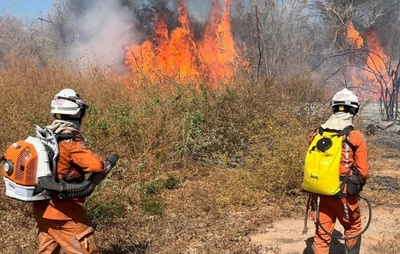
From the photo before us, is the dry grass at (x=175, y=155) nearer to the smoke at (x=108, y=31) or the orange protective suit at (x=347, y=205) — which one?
the orange protective suit at (x=347, y=205)

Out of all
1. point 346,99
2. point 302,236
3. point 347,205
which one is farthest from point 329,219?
point 302,236

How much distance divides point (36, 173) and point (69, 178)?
0.89 feet

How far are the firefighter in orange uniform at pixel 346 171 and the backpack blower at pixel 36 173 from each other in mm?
2224

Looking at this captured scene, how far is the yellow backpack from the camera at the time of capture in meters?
4.02

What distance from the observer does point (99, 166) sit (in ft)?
11.4

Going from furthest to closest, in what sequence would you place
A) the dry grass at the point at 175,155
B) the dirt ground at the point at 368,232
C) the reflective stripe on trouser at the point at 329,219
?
the dry grass at the point at 175,155 → the dirt ground at the point at 368,232 → the reflective stripe on trouser at the point at 329,219

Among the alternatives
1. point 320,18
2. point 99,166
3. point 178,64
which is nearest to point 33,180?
point 99,166

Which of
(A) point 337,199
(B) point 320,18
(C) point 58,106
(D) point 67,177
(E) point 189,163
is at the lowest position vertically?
(E) point 189,163

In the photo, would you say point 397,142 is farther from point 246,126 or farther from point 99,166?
point 99,166

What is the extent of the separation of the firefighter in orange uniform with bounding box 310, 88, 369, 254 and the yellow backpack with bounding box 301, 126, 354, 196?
0.07 meters

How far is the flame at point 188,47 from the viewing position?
19156mm

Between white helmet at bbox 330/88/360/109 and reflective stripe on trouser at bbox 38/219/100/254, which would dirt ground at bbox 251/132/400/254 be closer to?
white helmet at bbox 330/88/360/109

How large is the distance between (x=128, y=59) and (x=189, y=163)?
450 inches

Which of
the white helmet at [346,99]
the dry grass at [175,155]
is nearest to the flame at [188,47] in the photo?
the dry grass at [175,155]
